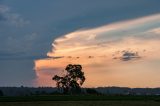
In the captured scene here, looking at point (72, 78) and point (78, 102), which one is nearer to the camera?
point (78, 102)

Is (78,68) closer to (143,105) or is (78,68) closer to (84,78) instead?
(84,78)

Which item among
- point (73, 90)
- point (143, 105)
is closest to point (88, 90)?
point (73, 90)

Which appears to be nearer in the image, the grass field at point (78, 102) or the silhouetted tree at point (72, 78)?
the grass field at point (78, 102)

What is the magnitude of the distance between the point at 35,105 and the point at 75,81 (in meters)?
87.5

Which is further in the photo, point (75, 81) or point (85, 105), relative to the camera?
point (75, 81)

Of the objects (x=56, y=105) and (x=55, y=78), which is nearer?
(x=56, y=105)

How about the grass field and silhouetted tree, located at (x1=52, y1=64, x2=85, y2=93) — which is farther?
silhouetted tree, located at (x1=52, y1=64, x2=85, y2=93)

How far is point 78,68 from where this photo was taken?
16938cm

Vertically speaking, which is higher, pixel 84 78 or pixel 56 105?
pixel 84 78

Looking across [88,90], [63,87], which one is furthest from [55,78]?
[88,90]

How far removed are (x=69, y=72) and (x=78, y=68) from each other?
158 inches

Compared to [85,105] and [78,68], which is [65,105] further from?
[78,68]

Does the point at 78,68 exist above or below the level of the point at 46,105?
above

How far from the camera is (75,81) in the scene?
16750 centimetres
